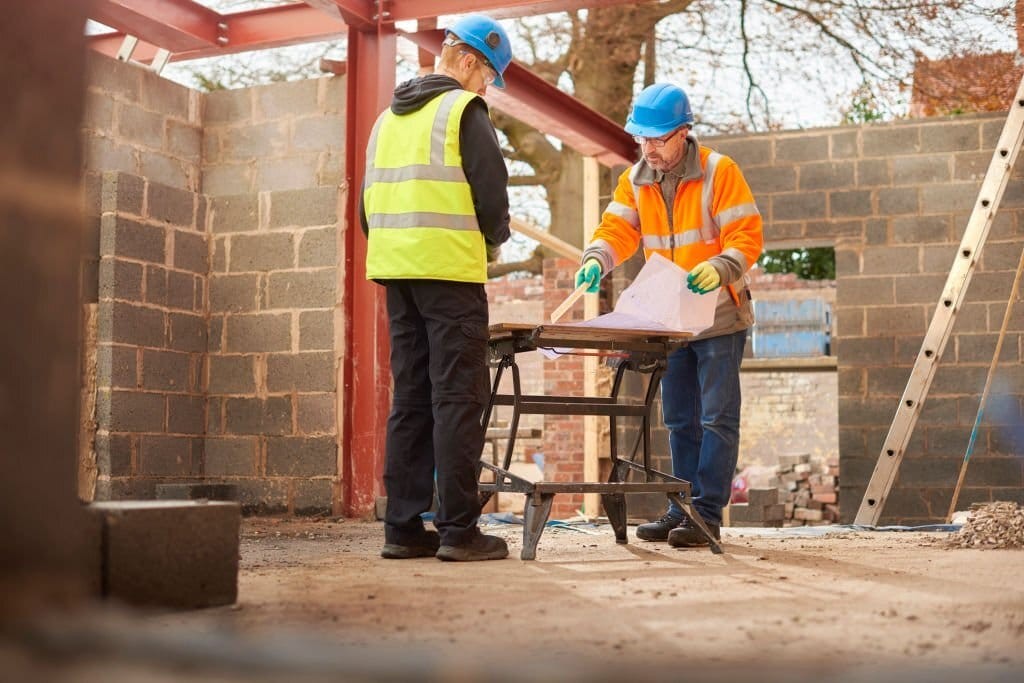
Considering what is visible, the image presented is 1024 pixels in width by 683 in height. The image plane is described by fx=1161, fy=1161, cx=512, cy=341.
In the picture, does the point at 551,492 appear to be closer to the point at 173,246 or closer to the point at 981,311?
the point at 173,246

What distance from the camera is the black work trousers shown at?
13.3 ft

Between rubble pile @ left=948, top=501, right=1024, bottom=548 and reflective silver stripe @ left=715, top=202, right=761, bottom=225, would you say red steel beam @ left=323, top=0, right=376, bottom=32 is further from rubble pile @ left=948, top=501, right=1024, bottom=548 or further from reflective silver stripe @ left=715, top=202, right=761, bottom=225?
rubble pile @ left=948, top=501, right=1024, bottom=548

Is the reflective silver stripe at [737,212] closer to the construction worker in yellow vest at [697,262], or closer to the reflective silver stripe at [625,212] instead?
the construction worker in yellow vest at [697,262]

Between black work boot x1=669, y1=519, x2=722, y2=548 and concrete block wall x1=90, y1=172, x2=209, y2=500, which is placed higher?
concrete block wall x1=90, y1=172, x2=209, y2=500

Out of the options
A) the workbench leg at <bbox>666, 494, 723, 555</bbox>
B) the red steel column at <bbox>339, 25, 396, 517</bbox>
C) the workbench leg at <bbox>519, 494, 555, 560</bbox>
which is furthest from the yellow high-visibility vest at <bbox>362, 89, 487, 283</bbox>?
the red steel column at <bbox>339, 25, 396, 517</bbox>

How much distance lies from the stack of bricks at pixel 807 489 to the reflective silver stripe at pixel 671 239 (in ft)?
32.4

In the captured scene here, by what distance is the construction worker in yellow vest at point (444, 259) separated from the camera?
406cm

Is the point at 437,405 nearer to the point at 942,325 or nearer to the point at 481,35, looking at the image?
the point at 481,35

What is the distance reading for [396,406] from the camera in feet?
14.1

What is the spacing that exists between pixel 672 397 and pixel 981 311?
18.8 feet

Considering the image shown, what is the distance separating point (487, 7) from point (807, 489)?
10220 mm

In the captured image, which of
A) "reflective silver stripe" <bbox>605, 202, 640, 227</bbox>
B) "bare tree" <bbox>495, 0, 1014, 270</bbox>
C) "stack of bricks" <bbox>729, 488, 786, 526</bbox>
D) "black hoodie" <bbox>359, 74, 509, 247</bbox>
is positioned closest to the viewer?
"black hoodie" <bbox>359, 74, 509, 247</bbox>

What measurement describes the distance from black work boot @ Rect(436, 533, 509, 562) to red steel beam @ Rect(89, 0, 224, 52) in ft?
13.6

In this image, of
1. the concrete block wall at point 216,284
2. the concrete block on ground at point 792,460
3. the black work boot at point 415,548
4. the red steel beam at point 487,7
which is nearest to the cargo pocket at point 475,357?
the black work boot at point 415,548
